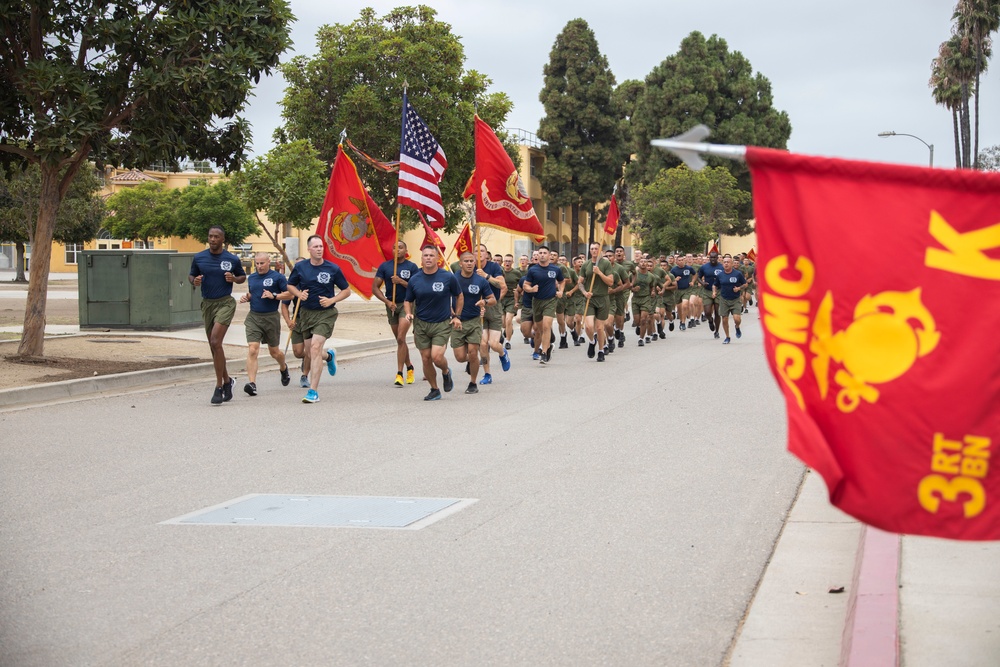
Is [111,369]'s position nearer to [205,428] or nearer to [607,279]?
[205,428]

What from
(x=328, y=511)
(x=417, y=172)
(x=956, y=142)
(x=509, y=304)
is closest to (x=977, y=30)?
(x=956, y=142)

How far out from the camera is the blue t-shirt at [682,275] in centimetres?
3086

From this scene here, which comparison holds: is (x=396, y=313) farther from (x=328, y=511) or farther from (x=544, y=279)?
(x=328, y=511)

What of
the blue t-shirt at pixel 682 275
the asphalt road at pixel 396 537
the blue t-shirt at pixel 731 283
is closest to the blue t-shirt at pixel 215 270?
the asphalt road at pixel 396 537

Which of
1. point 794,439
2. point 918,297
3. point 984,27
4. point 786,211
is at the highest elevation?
point 984,27

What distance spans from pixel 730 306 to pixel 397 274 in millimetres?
10941

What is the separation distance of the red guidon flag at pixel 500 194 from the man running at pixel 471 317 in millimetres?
3491

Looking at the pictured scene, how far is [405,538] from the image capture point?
279 inches

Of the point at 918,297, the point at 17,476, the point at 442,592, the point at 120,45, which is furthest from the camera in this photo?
the point at 120,45

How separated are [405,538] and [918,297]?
13.1ft

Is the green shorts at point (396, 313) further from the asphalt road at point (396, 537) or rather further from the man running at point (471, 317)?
the asphalt road at point (396, 537)

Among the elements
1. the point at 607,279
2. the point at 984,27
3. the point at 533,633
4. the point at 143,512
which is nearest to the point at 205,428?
the point at 143,512

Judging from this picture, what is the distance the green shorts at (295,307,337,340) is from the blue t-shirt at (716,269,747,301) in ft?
40.5

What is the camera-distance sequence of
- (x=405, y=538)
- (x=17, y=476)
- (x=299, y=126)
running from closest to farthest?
(x=405, y=538), (x=17, y=476), (x=299, y=126)
